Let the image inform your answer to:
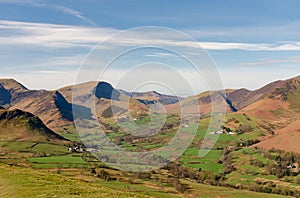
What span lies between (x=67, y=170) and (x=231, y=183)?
94034 mm

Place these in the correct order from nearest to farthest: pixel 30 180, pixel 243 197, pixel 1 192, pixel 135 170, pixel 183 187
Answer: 1. pixel 1 192
2. pixel 30 180
3. pixel 243 197
4. pixel 183 187
5. pixel 135 170

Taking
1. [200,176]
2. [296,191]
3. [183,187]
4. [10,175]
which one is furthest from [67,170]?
[10,175]

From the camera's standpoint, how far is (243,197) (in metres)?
139

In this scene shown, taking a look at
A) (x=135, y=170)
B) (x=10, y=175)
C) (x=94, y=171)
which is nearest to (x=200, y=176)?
(x=135, y=170)

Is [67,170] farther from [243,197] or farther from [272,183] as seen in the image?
[272,183]

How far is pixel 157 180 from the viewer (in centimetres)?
16525

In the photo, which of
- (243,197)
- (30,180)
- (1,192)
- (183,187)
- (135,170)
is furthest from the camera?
(135,170)

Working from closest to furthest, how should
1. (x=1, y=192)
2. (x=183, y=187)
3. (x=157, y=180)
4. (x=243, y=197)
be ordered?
(x=1, y=192) → (x=243, y=197) → (x=183, y=187) → (x=157, y=180)

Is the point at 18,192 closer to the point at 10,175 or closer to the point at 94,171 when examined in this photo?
the point at 10,175

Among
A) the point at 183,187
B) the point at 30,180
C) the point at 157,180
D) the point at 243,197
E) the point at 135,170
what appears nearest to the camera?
the point at 30,180

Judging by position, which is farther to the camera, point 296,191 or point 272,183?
point 272,183

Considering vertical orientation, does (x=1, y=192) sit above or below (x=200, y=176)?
above

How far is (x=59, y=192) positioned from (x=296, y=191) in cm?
16140

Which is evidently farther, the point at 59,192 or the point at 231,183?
the point at 231,183
